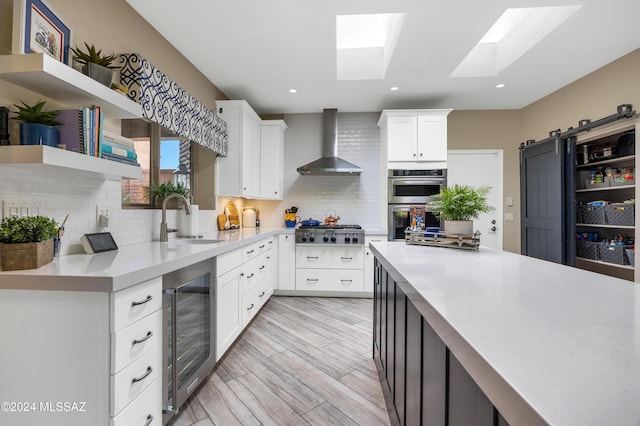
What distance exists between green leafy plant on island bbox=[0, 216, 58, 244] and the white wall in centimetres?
317

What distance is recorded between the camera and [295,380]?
1994 millimetres

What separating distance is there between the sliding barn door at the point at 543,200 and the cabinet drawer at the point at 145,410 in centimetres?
422

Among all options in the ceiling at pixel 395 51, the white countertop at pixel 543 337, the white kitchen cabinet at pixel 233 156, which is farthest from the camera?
the white kitchen cabinet at pixel 233 156

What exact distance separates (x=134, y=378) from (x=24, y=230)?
0.77 m

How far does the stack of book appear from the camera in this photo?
1.55 m

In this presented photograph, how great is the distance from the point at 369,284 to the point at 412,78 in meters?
2.55

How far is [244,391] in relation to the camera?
1.88m

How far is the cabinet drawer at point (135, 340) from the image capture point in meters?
1.11

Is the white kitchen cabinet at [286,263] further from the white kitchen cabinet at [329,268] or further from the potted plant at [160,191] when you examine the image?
the potted plant at [160,191]

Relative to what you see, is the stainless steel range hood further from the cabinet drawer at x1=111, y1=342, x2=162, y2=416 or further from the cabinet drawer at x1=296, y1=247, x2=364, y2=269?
the cabinet drawer at x1=111, y1=342, x2=162, y2=416

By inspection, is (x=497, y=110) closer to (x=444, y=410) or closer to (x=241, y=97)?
(x=241, y=97)

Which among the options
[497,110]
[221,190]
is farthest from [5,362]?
[497,110]

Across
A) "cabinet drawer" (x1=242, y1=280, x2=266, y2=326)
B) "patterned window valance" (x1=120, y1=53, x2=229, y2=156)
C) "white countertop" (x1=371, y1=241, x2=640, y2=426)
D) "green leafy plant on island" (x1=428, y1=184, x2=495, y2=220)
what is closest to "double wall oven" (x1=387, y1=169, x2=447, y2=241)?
"cabinet drawer" (x1=242, y1=280, x2=266, y2=326)

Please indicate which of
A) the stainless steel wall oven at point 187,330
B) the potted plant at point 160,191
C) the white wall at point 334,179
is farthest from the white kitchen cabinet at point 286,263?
the stainless steel wall oven at point 187,330
